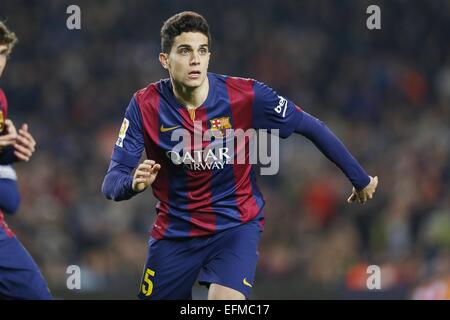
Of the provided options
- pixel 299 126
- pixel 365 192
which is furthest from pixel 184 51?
pixel 365 192

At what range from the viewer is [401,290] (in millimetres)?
9492

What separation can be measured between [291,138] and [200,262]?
19.4ft

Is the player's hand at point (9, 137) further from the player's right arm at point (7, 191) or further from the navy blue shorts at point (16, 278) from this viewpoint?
the navy blue shorts at point (16, 278)

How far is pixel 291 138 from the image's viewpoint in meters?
11.9

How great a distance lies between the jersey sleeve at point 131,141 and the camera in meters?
6.09

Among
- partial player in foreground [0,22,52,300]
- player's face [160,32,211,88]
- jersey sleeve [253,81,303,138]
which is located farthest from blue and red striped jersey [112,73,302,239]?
partial player in foreground [0,22,52,300]

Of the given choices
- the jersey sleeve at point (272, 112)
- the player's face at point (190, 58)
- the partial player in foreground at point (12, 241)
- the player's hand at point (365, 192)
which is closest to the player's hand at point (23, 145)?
the partial player in foreground at point (12, 241)

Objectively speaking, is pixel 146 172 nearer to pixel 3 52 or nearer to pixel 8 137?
pixel 8 137

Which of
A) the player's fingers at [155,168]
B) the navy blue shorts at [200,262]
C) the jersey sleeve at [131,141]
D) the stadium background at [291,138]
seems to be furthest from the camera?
the stadium background at [291,138]

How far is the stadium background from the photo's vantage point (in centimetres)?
1045

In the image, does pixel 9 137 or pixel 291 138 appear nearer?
pixel 9 137

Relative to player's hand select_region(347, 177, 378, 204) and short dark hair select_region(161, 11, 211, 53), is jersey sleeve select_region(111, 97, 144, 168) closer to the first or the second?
short dark hair select_region(161, 11, 211, 53)

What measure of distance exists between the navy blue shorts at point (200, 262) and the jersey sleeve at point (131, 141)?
1.87 ft

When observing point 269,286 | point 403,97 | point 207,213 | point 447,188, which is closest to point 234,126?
point 207,213
